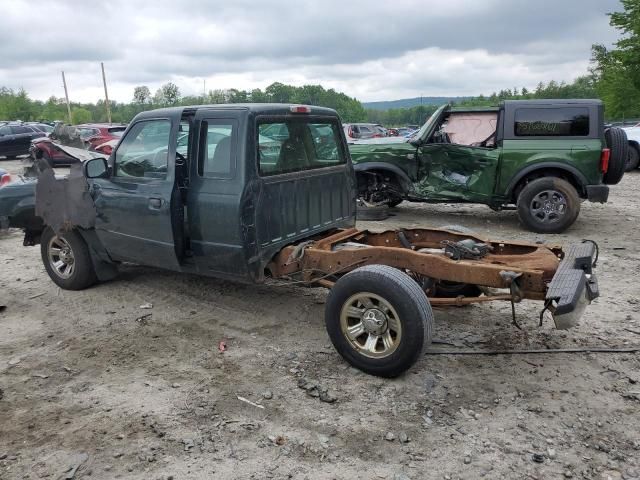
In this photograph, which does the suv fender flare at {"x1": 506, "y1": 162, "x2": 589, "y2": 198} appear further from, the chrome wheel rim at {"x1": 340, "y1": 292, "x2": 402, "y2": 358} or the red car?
the red car

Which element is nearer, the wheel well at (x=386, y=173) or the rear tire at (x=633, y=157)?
the wheel well at (x=386, y=173)

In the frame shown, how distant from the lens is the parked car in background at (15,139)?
70.7 feet

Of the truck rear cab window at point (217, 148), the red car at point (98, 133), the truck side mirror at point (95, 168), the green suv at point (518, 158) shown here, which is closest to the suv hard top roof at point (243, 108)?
the truck rear cab window at point (217, 148)

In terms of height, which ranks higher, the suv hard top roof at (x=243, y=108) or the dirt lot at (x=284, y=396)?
the suv hard top roof at (x=243, y=108)

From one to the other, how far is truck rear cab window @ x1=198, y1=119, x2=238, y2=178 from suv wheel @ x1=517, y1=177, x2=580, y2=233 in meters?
5.36

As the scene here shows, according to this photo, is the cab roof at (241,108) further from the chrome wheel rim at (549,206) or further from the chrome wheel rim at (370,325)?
the chrome wheel rim at (549,206)

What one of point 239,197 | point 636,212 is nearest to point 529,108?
point 636,212

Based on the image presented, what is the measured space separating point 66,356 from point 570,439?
368cm

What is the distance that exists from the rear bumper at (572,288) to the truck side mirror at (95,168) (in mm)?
3992

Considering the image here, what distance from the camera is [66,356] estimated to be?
4223 mm

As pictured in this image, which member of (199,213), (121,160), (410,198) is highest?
(121,160)

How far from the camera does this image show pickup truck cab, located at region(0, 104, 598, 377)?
12.0 ft

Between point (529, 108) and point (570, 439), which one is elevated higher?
point (529, 108)

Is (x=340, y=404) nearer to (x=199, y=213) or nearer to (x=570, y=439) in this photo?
(x=570, y=439)
